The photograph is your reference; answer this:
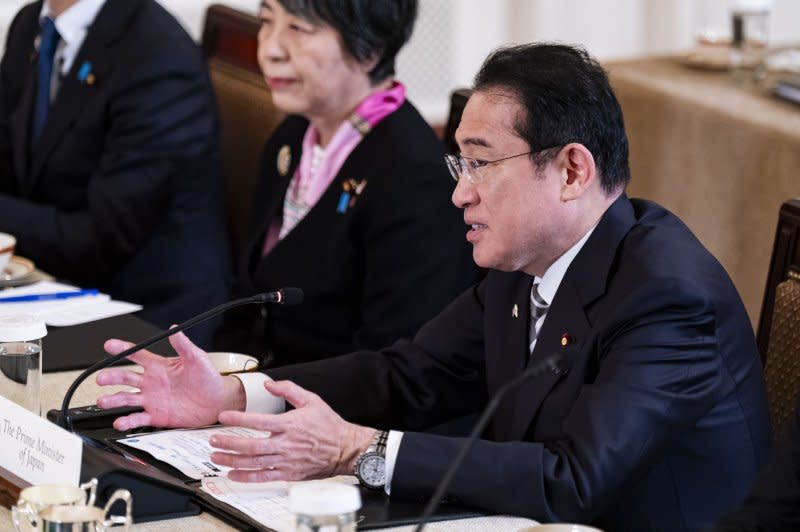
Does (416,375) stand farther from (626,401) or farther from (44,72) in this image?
(44,72)

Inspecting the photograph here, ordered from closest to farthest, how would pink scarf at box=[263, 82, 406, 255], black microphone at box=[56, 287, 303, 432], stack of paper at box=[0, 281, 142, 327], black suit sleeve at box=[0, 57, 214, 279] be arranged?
black microphone at box=[56, 287, 303, 432] < stack of paper at box=[0, 281, 142, 327] < pink scarf at box=[263, 82, 406, 255] < black suit sleeve at box=[0, 57, 214, 279]

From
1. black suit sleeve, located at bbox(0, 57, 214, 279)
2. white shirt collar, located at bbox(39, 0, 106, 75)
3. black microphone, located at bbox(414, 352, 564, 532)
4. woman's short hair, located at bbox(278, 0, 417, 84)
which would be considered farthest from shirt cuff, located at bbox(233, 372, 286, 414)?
white shirt collar, located at bbox(39, 0, 106, 75)

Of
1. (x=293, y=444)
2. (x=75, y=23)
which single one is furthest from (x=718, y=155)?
(x=293, y=444)

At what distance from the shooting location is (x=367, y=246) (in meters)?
2.51

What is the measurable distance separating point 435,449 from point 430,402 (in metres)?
0.40

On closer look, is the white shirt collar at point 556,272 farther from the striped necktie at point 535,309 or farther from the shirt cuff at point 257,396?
the shirt cuff at point 257,396

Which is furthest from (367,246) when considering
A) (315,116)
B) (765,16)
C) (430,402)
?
(765,16)

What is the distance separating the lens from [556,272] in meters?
1.89

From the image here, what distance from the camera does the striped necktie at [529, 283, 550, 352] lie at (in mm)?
1931

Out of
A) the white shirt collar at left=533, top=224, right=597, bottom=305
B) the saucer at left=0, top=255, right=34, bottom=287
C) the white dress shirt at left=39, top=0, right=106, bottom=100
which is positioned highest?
the white dress shirt at left=39, top=0, right=106, bottom=100

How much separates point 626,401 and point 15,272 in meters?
1.33

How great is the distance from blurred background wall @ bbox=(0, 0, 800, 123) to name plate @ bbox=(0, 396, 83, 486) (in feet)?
13.3

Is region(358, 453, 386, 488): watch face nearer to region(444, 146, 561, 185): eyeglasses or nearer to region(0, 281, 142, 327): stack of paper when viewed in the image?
region(444, 146, 561, 185): eyeglasses

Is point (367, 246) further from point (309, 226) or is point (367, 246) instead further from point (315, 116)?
point (315, 116)
